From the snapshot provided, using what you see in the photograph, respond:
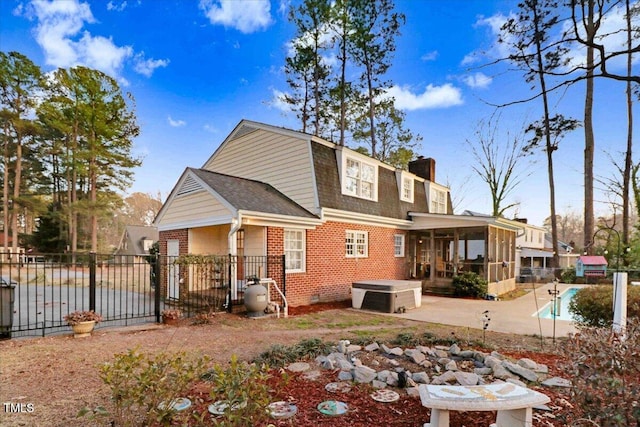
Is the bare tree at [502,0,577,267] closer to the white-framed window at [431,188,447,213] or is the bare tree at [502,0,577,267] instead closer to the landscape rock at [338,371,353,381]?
the landscape rock at [338,371,353,381]

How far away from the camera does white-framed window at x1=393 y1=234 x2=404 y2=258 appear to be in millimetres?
14258

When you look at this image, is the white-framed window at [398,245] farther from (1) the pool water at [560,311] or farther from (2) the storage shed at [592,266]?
(2) the storage shed at [592,266]

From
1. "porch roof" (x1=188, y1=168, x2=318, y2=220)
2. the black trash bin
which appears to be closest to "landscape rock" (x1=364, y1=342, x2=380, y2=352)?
"porch roof" (x1=188, y1=168, x2=318, y2=220)

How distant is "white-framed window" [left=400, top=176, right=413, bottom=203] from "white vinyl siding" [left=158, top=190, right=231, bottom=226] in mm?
8736

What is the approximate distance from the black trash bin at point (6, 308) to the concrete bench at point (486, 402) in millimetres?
7459

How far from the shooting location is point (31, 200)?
24.8 m

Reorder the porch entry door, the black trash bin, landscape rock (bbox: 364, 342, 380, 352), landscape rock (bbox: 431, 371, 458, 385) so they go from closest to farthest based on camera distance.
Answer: landscape rock (bbox: 431, 371, 458, 385), landscape rock (bbox: 364, 342, 380, 352), the black trash bin, the porch entry door

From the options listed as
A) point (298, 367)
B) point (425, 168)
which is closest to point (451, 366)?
point (298, 367)

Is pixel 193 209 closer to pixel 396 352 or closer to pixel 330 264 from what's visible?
pixel 330 264

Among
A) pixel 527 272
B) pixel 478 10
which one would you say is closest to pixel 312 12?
pixel 478 10

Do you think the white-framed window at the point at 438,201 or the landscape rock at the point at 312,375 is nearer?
the landscape rock at the point at 312,375

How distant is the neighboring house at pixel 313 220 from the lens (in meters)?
9.79

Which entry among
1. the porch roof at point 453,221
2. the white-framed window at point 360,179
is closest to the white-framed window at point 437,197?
the porch roof at point 453,221

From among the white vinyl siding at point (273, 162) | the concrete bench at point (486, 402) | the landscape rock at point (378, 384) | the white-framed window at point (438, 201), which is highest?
the white vinyl siding at point (273, 162)
